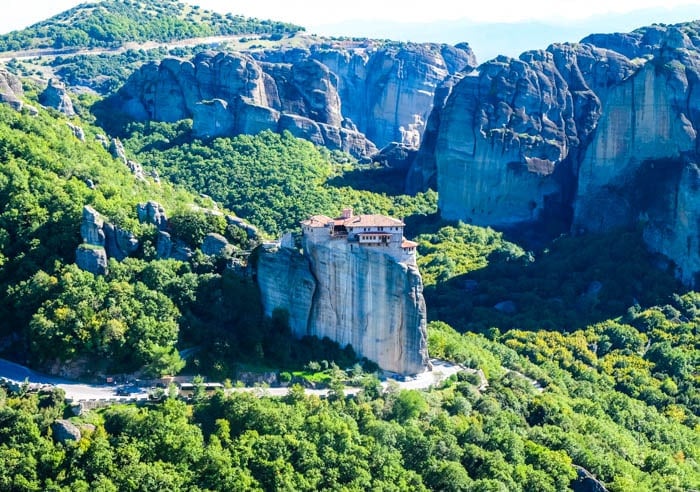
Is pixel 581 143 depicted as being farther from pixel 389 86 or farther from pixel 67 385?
pixel 67 385

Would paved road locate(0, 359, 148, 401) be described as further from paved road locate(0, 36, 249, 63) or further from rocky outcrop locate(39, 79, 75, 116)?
paved road locate(0, 36, 249, 63)

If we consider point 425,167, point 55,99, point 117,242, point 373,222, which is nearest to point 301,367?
point 373,222

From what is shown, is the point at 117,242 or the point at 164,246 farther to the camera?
the point at 164,246

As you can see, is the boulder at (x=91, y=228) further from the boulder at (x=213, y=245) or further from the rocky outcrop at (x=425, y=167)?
the rocky outcrop at (x=425, y=167)

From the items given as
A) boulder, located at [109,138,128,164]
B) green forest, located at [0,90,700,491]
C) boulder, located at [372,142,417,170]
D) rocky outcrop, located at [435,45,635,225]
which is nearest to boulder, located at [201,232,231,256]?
green forest, located at [0,90,700,491]

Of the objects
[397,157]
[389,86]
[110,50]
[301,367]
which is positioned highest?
[110,50]

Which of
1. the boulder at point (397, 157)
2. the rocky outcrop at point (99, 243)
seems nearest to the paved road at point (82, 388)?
the rocky outcrop at point (99, 243)
